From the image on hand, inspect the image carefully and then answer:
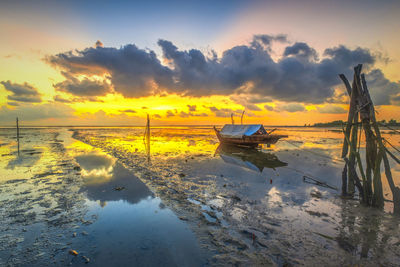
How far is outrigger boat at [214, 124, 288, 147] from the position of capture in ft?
70.5

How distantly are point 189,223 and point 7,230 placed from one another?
15.8 ft

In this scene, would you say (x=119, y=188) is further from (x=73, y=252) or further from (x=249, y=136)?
(x=249, y=136)

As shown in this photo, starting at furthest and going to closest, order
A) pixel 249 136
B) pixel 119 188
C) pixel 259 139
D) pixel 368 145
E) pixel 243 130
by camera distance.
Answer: pixel 243 130 → pixel 249 136 → pixel 259 139 → pixel 119 188 → pixel 368 145

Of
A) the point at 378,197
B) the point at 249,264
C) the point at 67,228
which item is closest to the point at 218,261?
the point at 249,264

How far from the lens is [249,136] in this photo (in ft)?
71.7

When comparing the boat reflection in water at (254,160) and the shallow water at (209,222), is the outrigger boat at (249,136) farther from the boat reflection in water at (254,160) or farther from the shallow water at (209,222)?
the shallow water at (209,222)

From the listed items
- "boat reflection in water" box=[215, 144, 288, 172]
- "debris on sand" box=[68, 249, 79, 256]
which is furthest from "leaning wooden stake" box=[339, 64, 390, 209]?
"debris on sand" box=[68, 249, 79, 256]

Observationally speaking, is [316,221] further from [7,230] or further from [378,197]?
[7,230]

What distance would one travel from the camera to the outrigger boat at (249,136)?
21.5 metres

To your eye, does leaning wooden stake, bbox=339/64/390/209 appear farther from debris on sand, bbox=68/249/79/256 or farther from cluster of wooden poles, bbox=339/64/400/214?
debris on sand, bbox=68/249/79/256

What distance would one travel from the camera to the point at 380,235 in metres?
4.96

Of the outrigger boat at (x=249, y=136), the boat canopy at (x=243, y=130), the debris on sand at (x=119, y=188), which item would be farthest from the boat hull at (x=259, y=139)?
the debris on sand at (x=119, y=188)

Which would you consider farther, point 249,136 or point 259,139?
point 249,136

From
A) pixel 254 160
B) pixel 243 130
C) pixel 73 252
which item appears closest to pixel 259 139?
pixel 243 130
